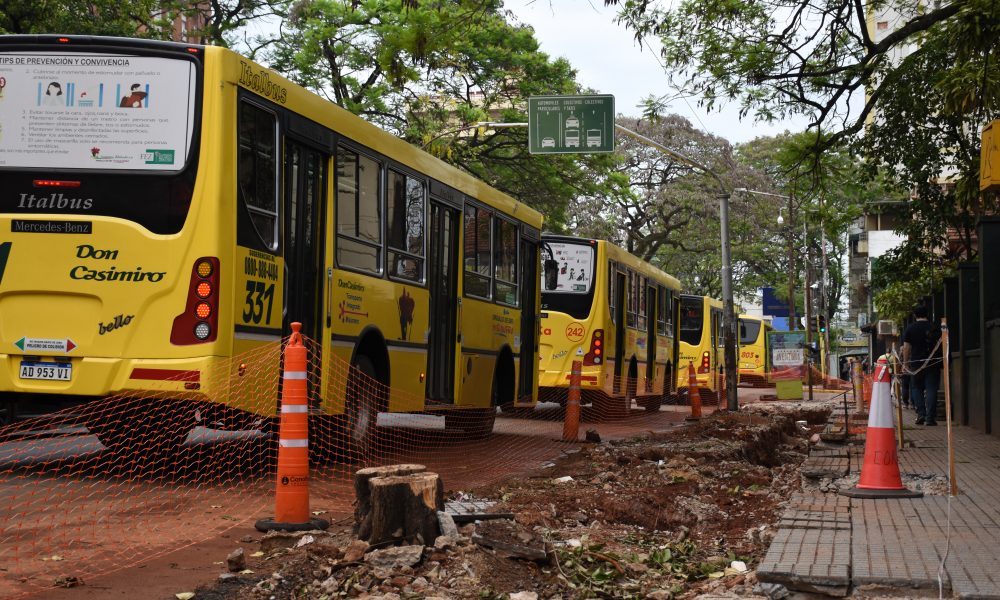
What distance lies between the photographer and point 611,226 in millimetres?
50250

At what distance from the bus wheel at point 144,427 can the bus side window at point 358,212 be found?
2.14m

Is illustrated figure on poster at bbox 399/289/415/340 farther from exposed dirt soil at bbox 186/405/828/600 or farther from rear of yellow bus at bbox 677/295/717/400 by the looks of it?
rear of yellow bus at bbox 677/295/717/400

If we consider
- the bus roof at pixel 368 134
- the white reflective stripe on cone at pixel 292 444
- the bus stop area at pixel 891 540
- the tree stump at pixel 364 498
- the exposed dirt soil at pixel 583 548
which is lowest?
the exposed dirt soil at pixel 583 548

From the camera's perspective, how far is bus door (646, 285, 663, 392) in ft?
88.2

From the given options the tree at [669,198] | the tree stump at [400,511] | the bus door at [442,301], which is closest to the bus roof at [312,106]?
the bus door at [442,301]

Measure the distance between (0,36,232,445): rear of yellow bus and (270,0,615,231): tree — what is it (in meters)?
16.0

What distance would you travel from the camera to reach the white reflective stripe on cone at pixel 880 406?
873 centimetres

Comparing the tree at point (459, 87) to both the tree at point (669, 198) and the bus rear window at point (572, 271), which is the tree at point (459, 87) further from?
the tree at point (669, 198)

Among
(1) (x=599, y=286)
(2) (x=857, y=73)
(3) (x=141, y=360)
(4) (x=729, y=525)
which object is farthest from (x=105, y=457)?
(1) (x=599, y=286)

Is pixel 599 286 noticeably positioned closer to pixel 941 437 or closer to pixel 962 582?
pixel 941 437

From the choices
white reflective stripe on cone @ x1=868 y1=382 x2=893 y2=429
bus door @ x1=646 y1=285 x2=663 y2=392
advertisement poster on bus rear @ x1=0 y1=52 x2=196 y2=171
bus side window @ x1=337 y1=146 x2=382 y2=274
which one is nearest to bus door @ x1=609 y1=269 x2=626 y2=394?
bus door @ x1=646 y1=285 x2=663 y2=392

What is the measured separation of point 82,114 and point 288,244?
1.87 metres

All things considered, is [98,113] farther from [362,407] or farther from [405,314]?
[405,314]

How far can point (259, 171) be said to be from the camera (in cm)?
968
